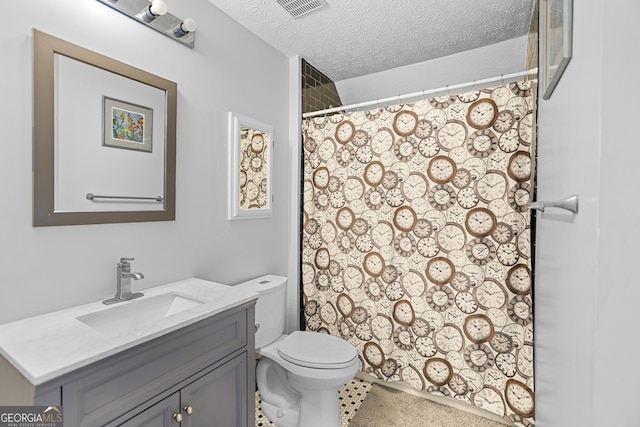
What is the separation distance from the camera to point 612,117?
57 cm

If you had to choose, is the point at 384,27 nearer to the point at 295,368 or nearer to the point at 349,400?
the point at 295,368

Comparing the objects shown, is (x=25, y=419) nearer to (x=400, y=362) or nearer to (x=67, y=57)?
(x=67, y=57)

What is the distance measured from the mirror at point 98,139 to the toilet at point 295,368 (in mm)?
792

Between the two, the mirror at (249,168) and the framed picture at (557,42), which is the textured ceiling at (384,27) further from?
the framed picture at (557,42)

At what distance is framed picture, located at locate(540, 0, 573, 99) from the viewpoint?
766mm

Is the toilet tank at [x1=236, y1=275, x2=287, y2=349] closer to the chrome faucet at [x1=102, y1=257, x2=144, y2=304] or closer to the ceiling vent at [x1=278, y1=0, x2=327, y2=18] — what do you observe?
the chrome faucet at [x1=102, y1=257, x2=144, y2=304]

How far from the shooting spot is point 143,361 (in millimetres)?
949

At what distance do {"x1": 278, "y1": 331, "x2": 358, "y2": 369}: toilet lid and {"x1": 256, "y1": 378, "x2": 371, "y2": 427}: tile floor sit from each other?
0.44 m

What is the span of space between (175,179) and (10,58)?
0.70 m

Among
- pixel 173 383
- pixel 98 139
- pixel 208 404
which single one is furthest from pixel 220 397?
pixel 98 139

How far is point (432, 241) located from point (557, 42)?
3.86 feet

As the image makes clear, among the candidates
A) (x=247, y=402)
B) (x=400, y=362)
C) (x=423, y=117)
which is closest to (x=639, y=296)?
(x=247, y=402)

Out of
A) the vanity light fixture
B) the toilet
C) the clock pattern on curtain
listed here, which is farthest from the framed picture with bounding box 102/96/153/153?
the clock pattern on curtain

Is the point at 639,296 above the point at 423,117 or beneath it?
beneath
